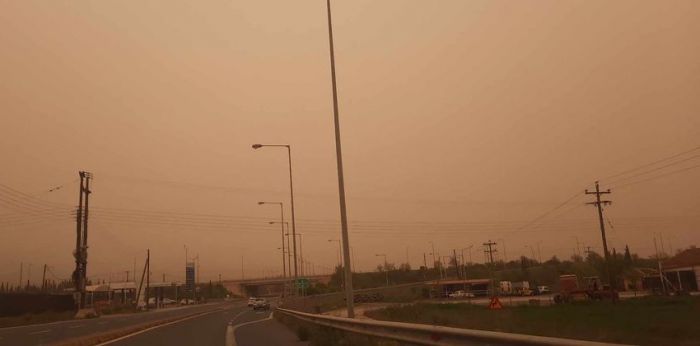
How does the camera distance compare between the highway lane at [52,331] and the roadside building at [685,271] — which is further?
the roadside building at [685,271]

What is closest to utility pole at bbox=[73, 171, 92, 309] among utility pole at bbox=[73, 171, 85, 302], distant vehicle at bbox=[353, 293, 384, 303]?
utility pole at bbox=[73, 171, 85, 302]

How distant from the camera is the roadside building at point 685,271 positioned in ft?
231

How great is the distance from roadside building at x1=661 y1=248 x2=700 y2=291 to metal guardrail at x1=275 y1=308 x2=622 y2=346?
62237mm

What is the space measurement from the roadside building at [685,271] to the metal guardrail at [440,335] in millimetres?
62237

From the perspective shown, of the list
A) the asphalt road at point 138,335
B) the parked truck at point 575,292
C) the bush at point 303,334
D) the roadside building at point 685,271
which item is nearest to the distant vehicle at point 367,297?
the parked truck at point 575,292

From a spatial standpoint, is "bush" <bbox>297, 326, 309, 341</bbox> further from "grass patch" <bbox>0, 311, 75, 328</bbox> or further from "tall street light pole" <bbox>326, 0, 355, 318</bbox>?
"grass patch" <bbox>0, 311, 75, 328</bbox>

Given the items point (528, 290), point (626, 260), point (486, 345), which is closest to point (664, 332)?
point (486, 345)

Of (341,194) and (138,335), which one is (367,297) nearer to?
(138,335)

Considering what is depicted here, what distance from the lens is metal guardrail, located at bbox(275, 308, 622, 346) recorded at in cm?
771

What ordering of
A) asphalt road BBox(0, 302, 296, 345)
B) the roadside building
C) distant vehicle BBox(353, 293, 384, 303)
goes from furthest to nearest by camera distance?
distant vehicle BBox(353, 293, 384, 303), the roadside building, asphalt road BBox(0, 302, 296, 345)

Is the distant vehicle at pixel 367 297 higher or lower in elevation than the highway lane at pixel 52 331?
higher

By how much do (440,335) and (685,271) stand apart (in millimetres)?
73226

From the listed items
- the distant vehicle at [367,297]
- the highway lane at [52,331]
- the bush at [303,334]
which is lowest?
the bush at [303,334]

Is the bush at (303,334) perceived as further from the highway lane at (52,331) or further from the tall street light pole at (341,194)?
the highway lane at (52,331)
